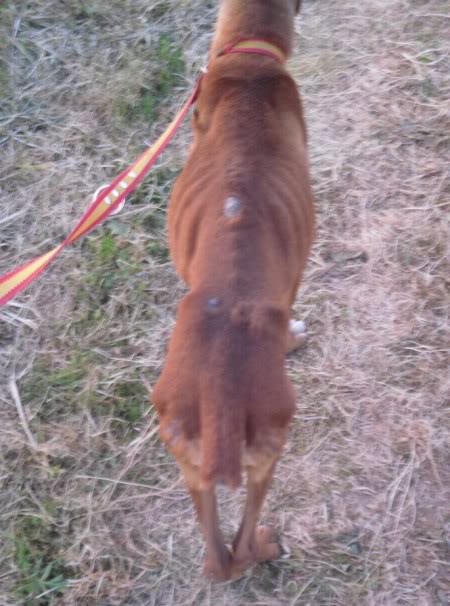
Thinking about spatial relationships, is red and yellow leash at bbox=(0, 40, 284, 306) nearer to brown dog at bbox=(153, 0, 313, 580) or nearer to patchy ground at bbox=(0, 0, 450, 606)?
brown dog at bbox=(153, 0, 313, 580)

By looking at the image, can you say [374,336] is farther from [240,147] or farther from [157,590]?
[157,590]

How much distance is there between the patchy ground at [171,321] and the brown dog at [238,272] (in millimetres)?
439

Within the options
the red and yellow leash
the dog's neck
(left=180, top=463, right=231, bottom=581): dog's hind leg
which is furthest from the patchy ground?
the dog's neck

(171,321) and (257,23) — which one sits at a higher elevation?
(257,23)

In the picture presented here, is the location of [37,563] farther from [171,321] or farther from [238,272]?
[238,272]

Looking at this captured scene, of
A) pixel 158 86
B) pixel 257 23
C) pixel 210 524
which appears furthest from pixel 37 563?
pixel 158 86

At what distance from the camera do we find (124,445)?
9.89 ft

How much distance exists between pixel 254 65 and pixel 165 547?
2.09 meters

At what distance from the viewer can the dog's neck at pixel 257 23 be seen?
2818 millimetres

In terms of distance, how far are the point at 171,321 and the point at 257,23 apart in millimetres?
1514

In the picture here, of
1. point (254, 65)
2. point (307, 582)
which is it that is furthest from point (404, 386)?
point (254, 65)

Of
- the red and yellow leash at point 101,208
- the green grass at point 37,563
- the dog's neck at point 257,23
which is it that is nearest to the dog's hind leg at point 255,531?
the green grass at point 37,563

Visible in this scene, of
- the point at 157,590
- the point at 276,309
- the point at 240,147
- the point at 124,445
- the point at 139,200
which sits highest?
the point at 240,147

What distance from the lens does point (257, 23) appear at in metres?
2.82
